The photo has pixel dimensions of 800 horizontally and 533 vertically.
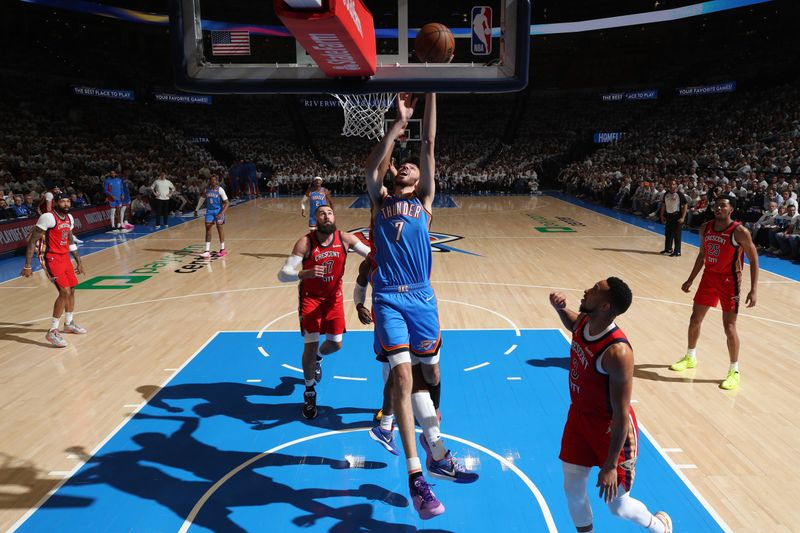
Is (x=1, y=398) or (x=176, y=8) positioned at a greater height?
(x=176, y=8)

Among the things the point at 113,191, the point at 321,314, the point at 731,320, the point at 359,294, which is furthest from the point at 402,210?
the point at 113,191

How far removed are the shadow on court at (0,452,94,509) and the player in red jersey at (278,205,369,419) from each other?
1.91 meters

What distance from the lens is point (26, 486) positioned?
4.17 metres

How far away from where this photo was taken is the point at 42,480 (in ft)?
13.9

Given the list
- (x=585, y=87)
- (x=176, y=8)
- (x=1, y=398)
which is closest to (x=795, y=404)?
(x=176, y=8)

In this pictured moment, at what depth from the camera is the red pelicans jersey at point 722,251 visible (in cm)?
560

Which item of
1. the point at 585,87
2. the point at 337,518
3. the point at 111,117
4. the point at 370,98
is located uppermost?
the point at 585,87

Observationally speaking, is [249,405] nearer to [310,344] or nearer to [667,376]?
[310,344]

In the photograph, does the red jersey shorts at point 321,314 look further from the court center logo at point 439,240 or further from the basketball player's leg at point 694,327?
the court center logo at point 439,240

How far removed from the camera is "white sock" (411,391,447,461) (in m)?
3.80

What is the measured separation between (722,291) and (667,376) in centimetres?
104

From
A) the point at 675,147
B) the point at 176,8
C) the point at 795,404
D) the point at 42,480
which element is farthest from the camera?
the point at 675,147

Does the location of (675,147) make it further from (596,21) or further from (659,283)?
(659,283)

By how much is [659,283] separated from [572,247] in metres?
3.85
